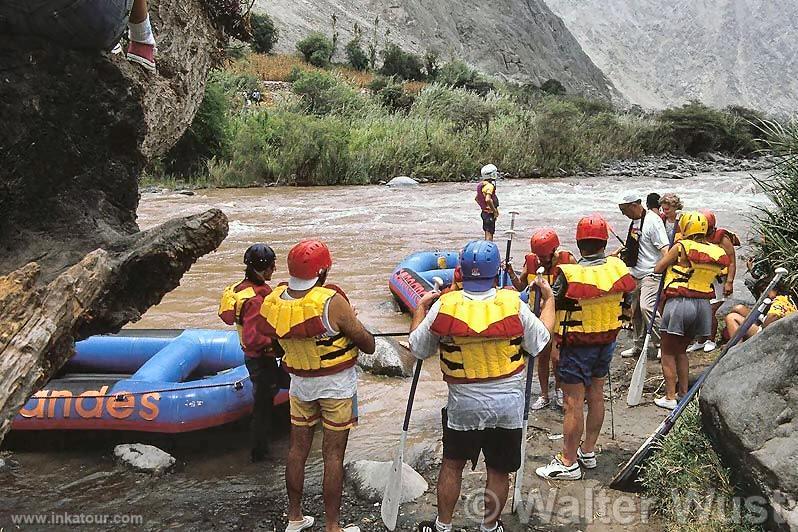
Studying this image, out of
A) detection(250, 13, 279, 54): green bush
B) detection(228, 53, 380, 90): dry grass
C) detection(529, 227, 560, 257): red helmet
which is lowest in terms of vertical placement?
detection(529, 227, 560, 257): red helmet

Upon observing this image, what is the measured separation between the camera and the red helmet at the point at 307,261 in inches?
135

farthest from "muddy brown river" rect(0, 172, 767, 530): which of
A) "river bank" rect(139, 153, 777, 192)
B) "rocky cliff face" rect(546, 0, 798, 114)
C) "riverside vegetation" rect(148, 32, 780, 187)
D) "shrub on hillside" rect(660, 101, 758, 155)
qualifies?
"rocky cliff face" rect(546, 0, 798, 114)

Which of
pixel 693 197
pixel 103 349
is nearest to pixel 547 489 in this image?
pixel 103 349

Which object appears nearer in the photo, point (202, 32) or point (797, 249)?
point (202, 32)

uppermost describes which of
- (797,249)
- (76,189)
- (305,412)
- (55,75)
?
(55,75)

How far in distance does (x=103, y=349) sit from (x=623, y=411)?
415 cm

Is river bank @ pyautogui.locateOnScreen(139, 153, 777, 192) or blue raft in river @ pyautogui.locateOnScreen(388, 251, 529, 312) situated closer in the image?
blue raft in river @ pyautogui.locateOnScreen(388, 251, 529, 312)

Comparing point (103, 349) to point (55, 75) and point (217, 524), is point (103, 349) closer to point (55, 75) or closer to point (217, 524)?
point (217, 524)

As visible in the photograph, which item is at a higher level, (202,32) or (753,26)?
(753,26)

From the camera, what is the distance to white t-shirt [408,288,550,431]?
10.6 ft

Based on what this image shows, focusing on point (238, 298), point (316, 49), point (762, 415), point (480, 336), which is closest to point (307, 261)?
point (480, 336)

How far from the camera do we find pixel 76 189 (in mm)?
3150

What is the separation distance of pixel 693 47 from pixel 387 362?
107442mm

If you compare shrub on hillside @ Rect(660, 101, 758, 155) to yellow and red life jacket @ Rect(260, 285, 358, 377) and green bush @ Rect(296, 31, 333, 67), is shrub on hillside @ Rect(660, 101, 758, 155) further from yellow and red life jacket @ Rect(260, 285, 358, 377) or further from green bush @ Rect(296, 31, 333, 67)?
yellow and red life jacket @ Rect(260, 285, 358, 377)
